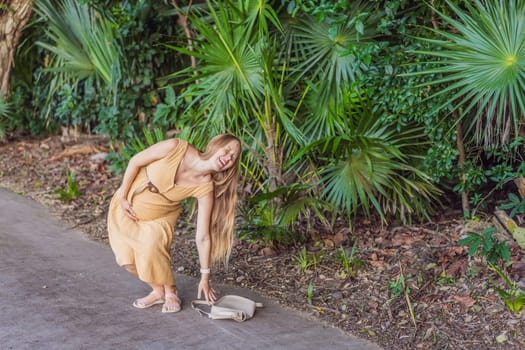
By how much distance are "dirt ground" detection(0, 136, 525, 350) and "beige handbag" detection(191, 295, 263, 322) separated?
41 centimetres

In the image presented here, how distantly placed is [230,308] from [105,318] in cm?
78

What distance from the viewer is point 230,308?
411cm

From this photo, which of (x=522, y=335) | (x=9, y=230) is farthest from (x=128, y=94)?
(x=522, y=335)

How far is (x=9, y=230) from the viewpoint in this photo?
570 cm

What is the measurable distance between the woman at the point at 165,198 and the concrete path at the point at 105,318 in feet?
0.89

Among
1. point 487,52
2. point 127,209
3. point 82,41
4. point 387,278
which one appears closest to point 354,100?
point 487,52

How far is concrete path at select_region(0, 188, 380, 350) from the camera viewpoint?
3717 mm

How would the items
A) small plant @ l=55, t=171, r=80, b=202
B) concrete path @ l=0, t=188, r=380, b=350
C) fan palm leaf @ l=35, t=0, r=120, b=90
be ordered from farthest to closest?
fan palm leaf @ l=35, t=0, r=120, b=90, small plant @ l=55, t=171, r=80, b=202, concrete path @ l=0, t=188, r=380, b=350

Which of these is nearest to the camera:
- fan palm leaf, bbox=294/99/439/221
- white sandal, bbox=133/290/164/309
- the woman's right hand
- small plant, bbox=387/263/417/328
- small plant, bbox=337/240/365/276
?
the woman's right hand

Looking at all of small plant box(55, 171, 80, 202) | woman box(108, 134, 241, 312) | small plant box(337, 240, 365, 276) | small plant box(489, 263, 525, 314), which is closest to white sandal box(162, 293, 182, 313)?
woman box(108, 134, 241, 312)

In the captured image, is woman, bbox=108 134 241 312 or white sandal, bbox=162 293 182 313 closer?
woman, bbox=108 134 241 312

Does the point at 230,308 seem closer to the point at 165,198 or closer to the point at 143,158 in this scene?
the point at 165,198

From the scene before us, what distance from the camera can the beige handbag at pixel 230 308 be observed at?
4044 millimetres

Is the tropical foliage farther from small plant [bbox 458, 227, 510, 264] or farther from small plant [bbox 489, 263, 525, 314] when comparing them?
small plant [bbox 489, 263, 525, 314]
